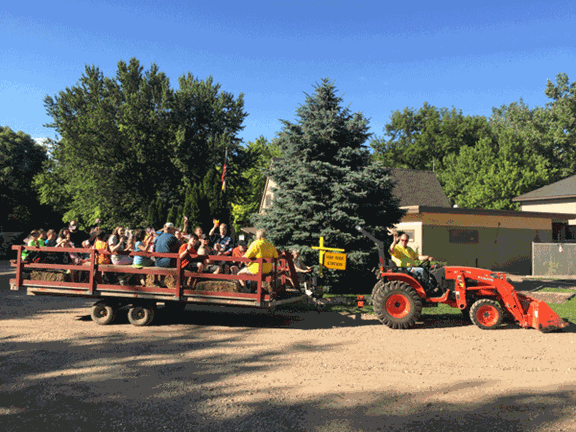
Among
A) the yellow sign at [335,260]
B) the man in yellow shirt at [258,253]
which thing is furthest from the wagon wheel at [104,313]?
the yellow sign at [335,260]

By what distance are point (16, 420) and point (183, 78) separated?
1428 inches

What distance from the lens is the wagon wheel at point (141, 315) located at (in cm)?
918

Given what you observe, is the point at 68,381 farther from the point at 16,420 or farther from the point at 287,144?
the point at 287,144

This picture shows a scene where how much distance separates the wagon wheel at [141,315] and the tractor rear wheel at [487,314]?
250 inches

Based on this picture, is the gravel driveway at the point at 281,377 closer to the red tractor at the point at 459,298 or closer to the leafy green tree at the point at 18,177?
the red tractor at the point at 459,298

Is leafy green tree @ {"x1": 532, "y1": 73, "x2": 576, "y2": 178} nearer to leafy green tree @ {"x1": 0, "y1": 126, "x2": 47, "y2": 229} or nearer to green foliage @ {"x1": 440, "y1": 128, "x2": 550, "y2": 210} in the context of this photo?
green foliage @ {"x1": 440, "y1": 128, "x2": 550, "y2": 210}


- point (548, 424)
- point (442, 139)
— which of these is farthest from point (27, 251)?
point (442, 139)

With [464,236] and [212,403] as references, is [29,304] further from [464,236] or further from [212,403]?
[464,236]

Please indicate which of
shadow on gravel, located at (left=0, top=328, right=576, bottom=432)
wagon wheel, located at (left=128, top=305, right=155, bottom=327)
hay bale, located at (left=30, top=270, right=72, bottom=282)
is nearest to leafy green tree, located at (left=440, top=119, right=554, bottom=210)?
wagon wheel, located at (left=128, top=305, right=155, bottom=327)

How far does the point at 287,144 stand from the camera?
52.3 feet

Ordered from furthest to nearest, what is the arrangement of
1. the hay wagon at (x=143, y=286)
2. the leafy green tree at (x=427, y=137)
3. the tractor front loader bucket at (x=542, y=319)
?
the leafy green tree at (x=427, y=137) < the hay wagon at (x=143, y=286) < the tractor front loader bucket at (x=542, y=319)

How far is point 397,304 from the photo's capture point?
30.6ft

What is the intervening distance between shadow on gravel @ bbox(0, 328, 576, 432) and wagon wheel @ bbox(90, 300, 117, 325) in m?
2.56

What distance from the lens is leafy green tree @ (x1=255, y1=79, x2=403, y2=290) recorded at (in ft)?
47.4
